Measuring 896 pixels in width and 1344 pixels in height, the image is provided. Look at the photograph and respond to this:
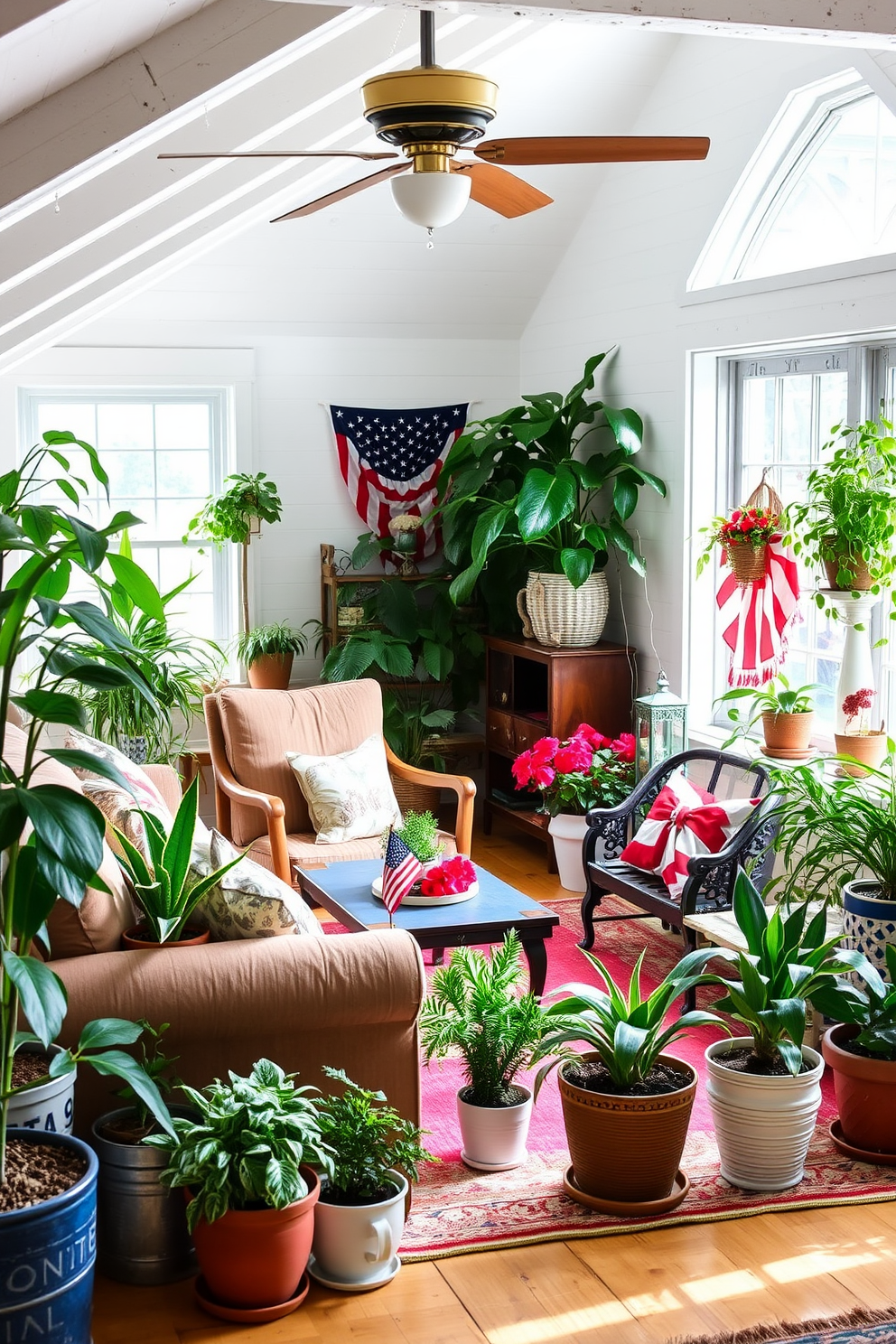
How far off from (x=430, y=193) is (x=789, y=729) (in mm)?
2392

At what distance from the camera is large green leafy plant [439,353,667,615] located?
575cm

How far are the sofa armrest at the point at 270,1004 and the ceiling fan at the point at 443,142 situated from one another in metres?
1.62

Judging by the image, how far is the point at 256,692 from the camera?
539 centimetres

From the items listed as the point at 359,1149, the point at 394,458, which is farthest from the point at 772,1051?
the point at 394,458

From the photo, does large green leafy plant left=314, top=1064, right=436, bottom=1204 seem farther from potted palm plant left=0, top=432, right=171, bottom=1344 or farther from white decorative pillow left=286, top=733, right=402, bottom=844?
white decorative pillow left=286, top=733, right=402, bottom=844

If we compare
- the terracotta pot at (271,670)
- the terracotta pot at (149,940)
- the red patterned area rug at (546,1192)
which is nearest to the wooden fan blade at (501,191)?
the terracotta pot at (149,940)

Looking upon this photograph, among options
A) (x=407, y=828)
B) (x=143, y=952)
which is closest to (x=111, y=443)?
(x=407, y=828)

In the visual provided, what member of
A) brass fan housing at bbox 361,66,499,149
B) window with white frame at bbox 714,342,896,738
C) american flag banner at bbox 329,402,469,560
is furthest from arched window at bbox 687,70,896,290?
brass fan housing at bbox 361,66,499,149

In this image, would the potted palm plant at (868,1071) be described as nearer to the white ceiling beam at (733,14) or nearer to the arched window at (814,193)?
the white ceiling beam at (733,14)

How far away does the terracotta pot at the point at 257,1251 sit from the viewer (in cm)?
263

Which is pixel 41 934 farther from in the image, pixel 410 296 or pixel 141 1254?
pixel 410 296

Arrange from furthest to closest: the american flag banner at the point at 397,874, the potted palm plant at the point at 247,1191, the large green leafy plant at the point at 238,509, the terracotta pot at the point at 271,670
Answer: the terracotta pot at the point at 271,670 → the large green leafy plant at the point at 238,509 → the american flag banner at the point at 397,874 → the potted palm plant at the point at 247,1191

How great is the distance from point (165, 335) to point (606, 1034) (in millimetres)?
4427

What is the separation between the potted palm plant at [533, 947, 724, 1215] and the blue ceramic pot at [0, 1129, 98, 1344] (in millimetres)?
1127
